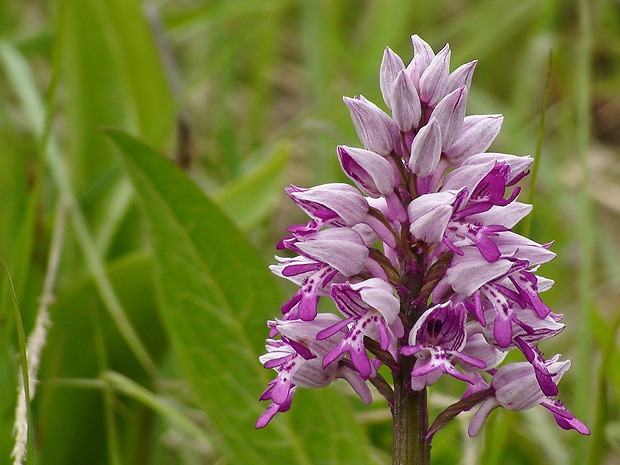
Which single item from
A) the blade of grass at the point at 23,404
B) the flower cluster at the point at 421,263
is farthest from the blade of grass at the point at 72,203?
the flower cluster at the point at 421,263

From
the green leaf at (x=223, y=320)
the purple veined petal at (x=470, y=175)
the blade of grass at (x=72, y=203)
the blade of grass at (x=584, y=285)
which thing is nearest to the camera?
the purple veined petal at (x=470, y=175)

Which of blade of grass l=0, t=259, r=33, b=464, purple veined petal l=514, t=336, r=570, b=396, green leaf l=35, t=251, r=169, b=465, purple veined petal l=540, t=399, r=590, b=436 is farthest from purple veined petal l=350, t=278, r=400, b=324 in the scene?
green leaf l=35, t=251, r=169, b=465

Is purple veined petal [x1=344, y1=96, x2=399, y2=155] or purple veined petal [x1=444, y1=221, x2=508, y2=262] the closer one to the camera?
purple veined petal [x1=444, y1=221, x2=508, y2=262]

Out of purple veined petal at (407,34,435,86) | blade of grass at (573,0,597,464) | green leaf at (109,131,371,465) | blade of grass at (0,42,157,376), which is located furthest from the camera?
blade of grass at (573,0,597,464)

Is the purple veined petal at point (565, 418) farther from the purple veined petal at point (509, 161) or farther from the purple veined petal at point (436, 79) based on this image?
the purple veined petal at point (436, 79)

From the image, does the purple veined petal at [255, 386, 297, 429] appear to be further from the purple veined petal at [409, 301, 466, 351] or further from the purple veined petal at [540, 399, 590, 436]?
the purple veined petal at [540, 399, 590, 436]

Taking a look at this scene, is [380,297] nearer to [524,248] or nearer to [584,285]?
[524,248]

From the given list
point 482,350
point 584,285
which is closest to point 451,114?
point 482,350
